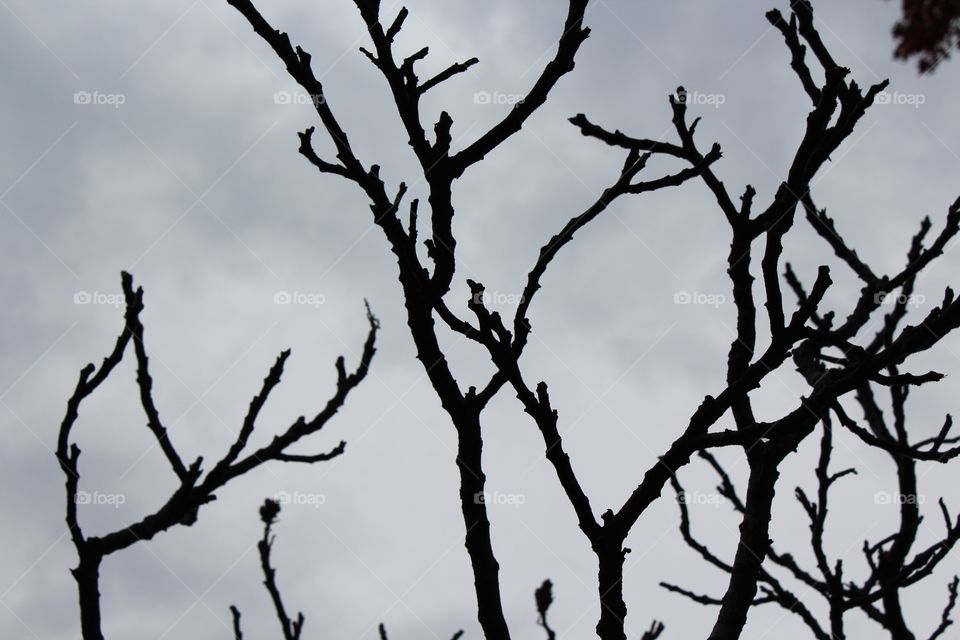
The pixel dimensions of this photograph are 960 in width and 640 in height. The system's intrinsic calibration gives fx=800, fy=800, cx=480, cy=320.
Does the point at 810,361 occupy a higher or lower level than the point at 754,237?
higher

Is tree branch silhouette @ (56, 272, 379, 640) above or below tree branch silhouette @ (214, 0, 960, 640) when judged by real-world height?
below

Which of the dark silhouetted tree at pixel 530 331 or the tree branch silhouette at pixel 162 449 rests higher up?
the dark silhouetted tree at pixel 530 331

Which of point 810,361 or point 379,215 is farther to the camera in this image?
point 810,361

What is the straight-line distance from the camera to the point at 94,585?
10.0ft

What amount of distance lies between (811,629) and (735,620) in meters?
2.44

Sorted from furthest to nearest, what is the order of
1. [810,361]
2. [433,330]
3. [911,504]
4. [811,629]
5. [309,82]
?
[911,504] < [811,629] < [810,361] < [433,330] < [309,82]

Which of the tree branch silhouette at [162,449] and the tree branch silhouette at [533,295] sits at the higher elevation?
the tree branch silhouette at [533,295]

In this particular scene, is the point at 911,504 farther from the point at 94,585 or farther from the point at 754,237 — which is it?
the point at 94,585

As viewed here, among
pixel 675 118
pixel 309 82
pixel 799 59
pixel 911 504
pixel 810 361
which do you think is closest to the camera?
pixel 309 82

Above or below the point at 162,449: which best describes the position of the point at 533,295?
above

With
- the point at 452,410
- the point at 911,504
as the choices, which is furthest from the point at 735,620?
the point at 911,504

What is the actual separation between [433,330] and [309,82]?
0.96m

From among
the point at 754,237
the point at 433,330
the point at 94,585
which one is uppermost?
the point at 754,237

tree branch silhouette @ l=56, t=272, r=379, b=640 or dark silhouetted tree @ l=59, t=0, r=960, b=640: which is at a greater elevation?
dark silhouetted tree @ l=59, t=0, r=960, b=640
